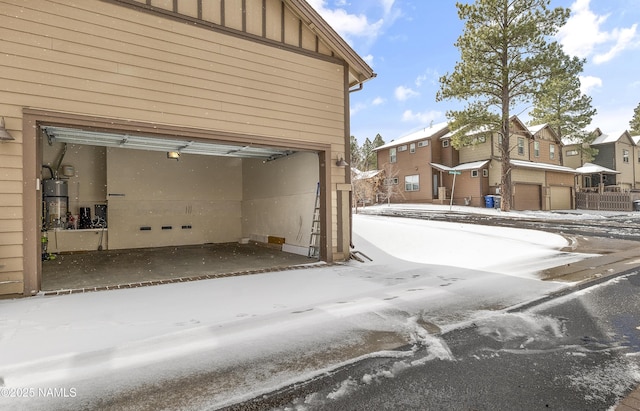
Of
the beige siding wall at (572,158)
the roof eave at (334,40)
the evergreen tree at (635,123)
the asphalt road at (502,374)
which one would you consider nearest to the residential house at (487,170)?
the beige siding wall at (572,158)

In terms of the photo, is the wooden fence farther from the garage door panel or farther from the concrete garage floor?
the concrete garage floor

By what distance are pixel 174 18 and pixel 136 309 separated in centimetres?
539

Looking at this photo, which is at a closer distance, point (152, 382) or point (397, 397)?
point (397, 397)

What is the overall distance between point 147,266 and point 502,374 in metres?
8.04

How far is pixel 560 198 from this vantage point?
94.8 ft

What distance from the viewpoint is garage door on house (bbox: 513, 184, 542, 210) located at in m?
25.6

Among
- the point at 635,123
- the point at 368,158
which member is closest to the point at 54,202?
the point at 368,158

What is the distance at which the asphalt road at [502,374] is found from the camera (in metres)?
2.48

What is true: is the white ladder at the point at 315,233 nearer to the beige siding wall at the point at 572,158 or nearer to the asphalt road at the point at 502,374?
the asphalt road at the point at 502,374

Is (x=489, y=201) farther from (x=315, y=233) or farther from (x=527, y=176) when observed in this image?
(x=315, y=233)

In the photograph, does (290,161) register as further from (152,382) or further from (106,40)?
(152,382)

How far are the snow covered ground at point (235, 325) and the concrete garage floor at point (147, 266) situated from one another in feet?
2.23

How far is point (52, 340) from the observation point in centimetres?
365

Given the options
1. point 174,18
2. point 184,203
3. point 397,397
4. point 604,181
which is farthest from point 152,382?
point 604,181
